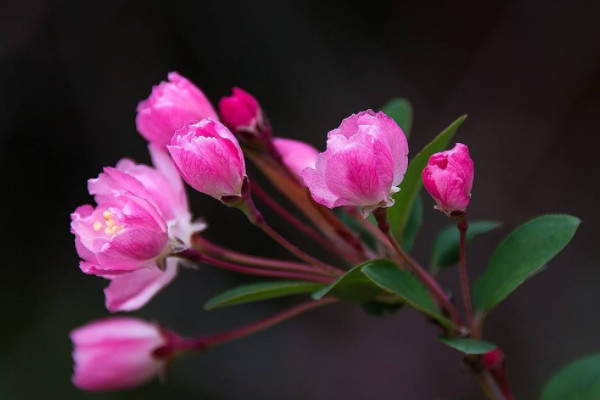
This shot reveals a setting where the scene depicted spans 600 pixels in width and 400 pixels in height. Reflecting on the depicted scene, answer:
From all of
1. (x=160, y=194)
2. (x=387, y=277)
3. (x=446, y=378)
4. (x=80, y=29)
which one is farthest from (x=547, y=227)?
(x=80, y=29)

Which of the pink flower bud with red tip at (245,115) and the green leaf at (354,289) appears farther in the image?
the pink flower bud with red tip at (245,115)

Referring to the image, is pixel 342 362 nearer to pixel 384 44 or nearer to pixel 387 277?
pixel 384 44

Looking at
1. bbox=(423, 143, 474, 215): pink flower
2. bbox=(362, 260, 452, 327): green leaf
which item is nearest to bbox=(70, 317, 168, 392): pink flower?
bbox=(362, 260, 452, 327): green leaf

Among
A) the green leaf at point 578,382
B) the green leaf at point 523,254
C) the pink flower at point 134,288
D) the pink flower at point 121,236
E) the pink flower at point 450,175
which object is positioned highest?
the pink flower at point 450,175

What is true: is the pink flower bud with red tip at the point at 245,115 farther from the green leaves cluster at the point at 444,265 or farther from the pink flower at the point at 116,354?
the pink flower at the point at 116,354

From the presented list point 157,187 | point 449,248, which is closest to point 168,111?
point 157,187

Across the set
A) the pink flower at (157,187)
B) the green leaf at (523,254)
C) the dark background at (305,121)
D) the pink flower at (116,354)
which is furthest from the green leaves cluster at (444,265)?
the dark background at (305,121)
